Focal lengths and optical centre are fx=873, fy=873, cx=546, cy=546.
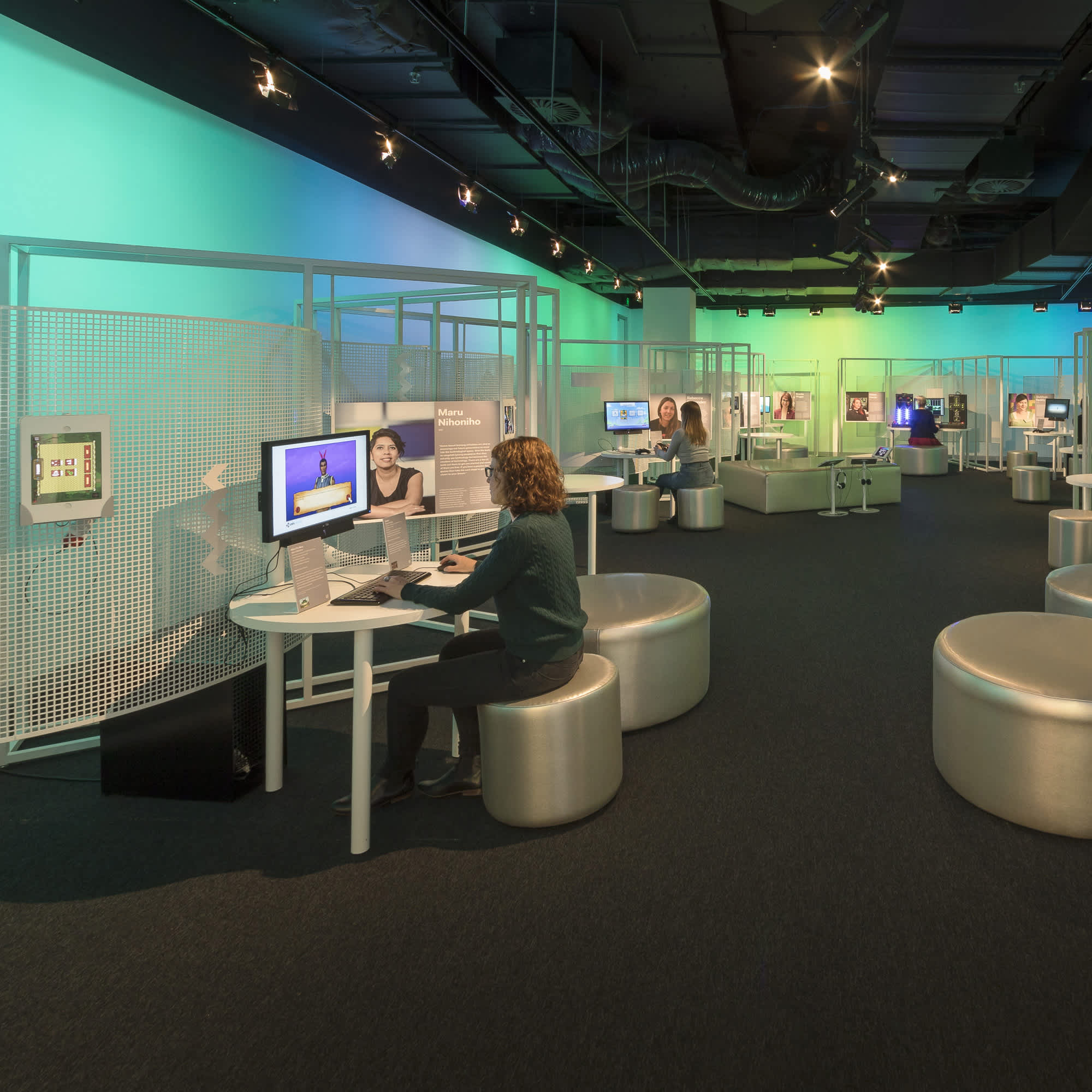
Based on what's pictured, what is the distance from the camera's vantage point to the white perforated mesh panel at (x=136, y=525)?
2914 millimetres

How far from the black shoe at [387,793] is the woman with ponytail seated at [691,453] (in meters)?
7.28

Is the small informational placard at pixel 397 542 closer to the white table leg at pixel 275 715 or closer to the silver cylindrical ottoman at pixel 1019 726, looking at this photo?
the white table leg at pixel 275 715

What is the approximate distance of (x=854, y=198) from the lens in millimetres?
9633

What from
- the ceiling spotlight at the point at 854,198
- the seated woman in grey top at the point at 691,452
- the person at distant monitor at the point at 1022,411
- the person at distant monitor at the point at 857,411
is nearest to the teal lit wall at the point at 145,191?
the seated woman in grey top at the point at 691,452

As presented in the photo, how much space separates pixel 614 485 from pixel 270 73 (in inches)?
147

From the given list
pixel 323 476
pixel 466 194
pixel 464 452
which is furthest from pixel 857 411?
pixel 323 476

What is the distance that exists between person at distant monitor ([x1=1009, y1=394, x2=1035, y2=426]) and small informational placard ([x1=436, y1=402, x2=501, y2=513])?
1504cm

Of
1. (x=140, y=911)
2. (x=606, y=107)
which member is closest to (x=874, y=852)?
(x=140, y=911)

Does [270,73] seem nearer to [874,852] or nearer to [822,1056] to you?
[874,852]

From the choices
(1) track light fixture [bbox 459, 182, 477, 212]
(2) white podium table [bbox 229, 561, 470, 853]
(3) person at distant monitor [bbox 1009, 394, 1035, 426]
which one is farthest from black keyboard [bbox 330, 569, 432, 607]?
(3) person at distant monitor [bbox 1009, 394, 1035, 426]

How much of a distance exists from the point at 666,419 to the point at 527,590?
30.7 ft

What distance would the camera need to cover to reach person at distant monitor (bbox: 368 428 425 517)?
14.0ft

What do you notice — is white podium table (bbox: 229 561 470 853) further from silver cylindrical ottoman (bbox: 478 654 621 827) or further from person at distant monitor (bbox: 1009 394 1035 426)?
person at distant monitor (bbox: 1009 394 1035 426)

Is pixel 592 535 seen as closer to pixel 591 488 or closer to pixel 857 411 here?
pixel 591 488
